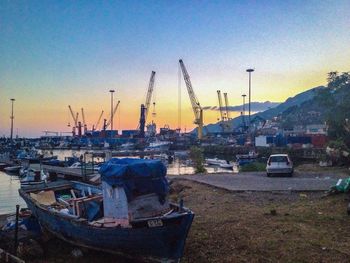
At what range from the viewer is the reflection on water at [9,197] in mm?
24237

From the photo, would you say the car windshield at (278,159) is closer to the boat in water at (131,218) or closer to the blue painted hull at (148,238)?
the boat in water at (131,218)

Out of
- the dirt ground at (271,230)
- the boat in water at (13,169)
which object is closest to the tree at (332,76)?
the dirt ground at (271,230)

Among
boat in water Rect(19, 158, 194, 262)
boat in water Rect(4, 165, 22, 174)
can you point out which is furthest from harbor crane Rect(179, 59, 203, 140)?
boat in water Rect(19, 158, 194, 262)

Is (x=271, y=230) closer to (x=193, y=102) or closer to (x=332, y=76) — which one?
(x=332, y=76)

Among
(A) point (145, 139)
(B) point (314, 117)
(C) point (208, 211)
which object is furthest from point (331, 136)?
(A) point (145, 139)

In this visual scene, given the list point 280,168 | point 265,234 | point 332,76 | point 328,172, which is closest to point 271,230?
point 265,234

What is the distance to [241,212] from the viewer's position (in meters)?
11.8

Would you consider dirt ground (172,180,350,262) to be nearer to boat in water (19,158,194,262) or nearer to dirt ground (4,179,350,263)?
dirt ground (4,179,350,263)

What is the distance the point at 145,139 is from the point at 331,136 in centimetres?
8889

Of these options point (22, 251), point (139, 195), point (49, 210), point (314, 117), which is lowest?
point (22, 251)

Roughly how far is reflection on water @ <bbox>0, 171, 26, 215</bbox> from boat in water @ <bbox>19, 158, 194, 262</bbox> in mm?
14907

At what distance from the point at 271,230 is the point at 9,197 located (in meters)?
25.8

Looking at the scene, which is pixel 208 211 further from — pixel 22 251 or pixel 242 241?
pixel 22 251

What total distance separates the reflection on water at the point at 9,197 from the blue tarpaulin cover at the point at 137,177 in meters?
16.2
